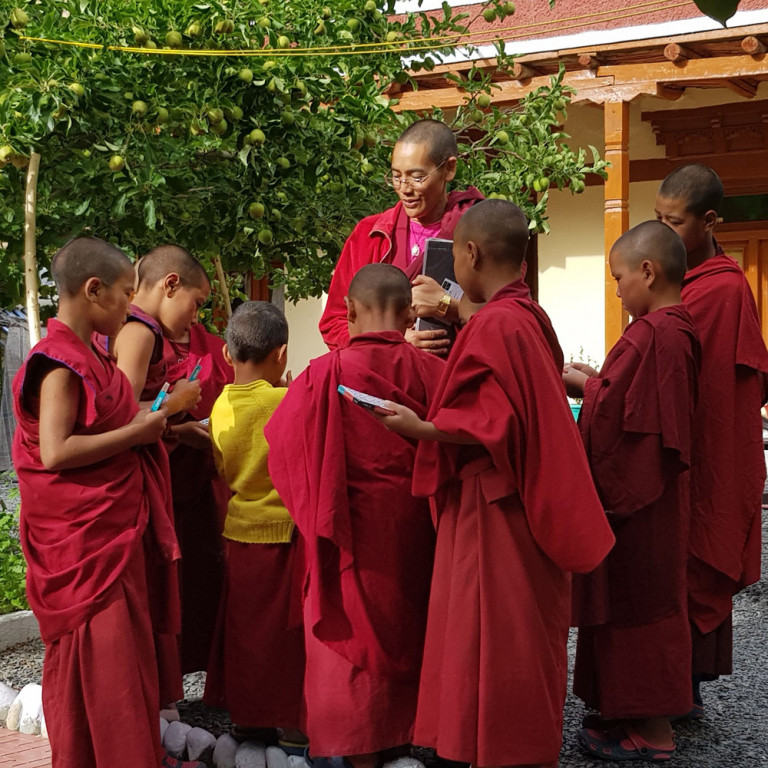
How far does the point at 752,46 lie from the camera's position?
8.59 m

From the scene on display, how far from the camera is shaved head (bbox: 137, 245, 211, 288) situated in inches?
142

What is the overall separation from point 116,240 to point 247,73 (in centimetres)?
98

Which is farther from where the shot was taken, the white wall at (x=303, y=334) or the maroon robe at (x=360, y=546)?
the white wall at (x=303, y=334)

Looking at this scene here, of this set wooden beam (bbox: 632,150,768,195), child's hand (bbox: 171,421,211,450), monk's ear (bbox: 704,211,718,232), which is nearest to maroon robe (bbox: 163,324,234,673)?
child's hand (bbox: 171,421,211,450)

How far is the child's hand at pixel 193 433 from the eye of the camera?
3648 millimetres

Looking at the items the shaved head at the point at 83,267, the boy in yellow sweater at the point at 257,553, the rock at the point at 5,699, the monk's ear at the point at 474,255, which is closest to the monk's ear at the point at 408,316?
the monk's ear at the point at 474,255

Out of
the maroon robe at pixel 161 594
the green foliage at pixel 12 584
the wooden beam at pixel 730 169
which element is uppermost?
the wooden beam at pixel 730 169

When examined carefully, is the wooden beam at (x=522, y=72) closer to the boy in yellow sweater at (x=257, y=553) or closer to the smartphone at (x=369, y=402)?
the boy in yellow sweater at (x=257, y=553)

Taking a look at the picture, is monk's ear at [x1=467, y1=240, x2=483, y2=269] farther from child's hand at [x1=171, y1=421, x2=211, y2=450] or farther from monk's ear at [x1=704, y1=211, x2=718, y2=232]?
monk's ear at [x1=704, y1=211, x2=718, y2=232]

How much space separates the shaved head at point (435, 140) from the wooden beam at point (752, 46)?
18.9 feet

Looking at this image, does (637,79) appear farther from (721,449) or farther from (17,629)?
(17,629)

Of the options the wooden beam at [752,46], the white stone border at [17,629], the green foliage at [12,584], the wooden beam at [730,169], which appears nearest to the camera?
the white stone border at [17,629]

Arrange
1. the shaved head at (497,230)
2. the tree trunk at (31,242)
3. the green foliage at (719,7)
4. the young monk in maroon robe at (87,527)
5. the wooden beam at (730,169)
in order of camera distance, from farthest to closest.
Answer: the wooden beam at (730,169) → the tree trunk at (31,242) → the shaved head at (497,230) → the young monk in maroon robe at (87,527) → the green foliage at (719,7)

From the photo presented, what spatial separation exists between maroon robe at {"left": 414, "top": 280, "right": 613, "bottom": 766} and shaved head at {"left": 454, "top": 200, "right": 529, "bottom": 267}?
0.62ft
